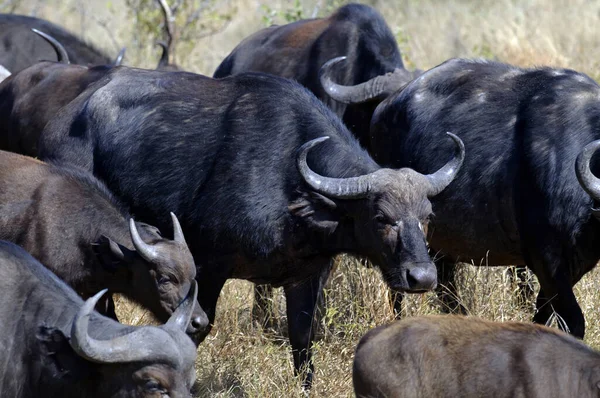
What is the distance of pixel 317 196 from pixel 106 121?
179 centimetres

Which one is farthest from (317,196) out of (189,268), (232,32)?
(232,32)

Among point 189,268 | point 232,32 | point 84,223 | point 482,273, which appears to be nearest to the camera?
point 189,268

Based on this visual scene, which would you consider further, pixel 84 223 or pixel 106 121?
pixel 106 121

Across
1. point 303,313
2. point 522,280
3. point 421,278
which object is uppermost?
point 421,278

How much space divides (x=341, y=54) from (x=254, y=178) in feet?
12.7

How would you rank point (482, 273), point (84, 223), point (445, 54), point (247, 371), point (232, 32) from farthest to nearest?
1. point (232, 32)
2. point (445, 54)
3. point (482, 273)
4. point (247, 371)
5. point (84, 223)

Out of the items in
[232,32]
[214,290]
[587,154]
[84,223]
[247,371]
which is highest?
[587,154]

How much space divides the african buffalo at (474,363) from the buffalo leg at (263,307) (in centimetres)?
289

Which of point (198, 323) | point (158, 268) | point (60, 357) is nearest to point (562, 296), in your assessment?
point (198, 323)

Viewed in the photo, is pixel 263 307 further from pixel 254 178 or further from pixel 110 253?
pixel 110 253

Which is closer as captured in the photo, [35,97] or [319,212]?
[319,212]

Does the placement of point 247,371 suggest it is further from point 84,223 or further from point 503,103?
point 503,103

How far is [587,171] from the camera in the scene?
22.2 ft

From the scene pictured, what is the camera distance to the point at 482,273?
8562 millimetres
